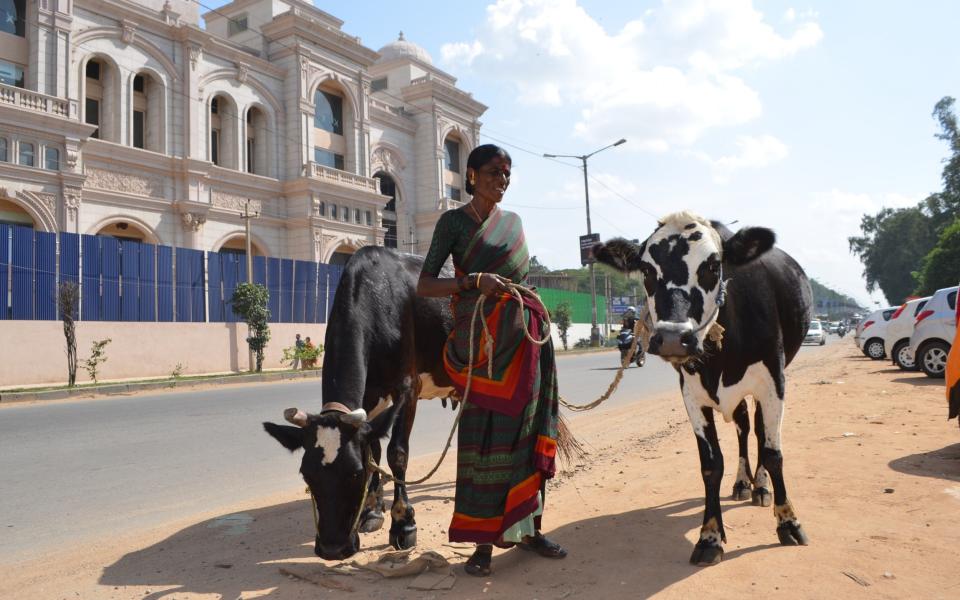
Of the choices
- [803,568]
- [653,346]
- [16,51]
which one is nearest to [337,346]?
[653,346]

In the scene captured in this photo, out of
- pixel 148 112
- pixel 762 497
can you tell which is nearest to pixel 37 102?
pixel 148 112

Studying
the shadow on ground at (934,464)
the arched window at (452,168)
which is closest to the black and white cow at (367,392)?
the shadow on ground at (934,464)

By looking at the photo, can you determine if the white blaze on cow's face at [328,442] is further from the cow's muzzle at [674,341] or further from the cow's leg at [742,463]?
the cow's leg at [742,463]

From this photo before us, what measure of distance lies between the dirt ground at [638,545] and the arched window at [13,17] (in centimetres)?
2660

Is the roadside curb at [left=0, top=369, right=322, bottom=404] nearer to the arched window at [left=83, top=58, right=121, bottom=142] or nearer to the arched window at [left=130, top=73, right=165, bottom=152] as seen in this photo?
the arched window at [left=130, top=73, right=165, bottom=152]

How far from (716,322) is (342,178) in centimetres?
3280

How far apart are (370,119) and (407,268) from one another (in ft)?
122

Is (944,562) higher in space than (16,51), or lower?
lower

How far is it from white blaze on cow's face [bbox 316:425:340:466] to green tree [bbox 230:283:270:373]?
20.9m

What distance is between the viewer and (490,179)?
11.3ft

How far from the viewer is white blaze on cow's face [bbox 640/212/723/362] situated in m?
3.06

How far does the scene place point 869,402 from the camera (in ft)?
30.3

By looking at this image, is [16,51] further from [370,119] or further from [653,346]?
[653,346]

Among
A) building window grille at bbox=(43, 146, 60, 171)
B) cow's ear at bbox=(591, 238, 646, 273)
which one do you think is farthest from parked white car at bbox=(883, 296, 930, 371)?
building window grille at bbox=(43, 146, 60, 171)
